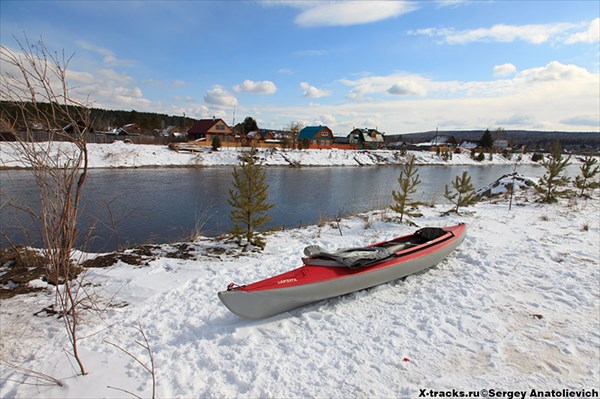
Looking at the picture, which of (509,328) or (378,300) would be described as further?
(378,300)

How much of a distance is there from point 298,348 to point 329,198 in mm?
13348

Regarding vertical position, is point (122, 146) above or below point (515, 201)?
above

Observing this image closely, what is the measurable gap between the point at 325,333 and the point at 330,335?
0.07 meters

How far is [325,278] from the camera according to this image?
4.29m

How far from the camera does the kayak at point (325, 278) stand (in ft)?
12.8

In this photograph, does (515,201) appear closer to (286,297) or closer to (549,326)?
(549,326)

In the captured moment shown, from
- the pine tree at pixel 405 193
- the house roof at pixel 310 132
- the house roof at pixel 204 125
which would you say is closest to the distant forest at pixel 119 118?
the pine tree at pixel 405 193

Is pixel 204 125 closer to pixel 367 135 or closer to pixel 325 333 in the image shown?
pixel 367 135

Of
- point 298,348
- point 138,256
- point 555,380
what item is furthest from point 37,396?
point 555,380

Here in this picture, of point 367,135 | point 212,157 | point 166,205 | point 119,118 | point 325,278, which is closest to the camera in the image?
point 325,278

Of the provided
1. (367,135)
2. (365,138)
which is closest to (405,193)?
(365,138)

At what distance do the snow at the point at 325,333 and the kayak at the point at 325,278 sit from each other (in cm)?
18

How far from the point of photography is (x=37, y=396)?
9.42 ft

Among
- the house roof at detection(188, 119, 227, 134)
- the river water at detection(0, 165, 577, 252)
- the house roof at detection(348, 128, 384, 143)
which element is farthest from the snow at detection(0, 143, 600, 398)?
the house roof at detection(348, 128, 384, 143)
